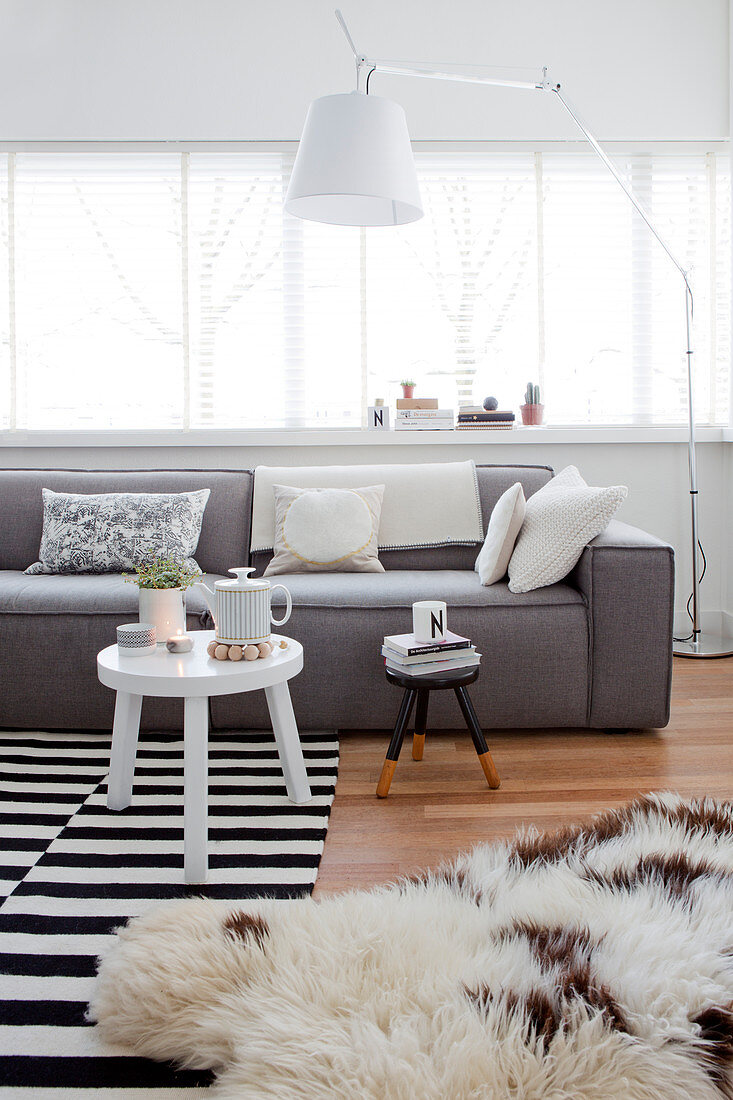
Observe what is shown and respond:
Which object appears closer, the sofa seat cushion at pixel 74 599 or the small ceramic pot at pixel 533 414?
the sofa seat cushion at pixel 74 599

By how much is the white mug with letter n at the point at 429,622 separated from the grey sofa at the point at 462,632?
35cm

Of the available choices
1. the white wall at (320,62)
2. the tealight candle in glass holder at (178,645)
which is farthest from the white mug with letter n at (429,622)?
the white wall at (320,62)

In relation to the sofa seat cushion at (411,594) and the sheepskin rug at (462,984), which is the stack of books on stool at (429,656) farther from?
the sheepskin rug at (462,984)

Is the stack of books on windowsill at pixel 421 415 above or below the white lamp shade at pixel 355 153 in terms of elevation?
below

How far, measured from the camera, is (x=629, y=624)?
104 inches

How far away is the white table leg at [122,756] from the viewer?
2.16 m

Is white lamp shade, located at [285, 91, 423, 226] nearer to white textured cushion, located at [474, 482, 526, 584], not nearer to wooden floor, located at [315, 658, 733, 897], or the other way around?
white textured cushion, located at [474, 482, 526, 584]

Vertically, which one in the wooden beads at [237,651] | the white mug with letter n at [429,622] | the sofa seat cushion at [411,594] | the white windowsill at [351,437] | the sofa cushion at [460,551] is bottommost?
the wooden beads at [237,651]

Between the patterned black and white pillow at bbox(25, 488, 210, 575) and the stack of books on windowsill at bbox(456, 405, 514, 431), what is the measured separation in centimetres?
135

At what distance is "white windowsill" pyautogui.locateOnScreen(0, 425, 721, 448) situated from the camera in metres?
3.95

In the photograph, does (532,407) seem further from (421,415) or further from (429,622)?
(429,622)

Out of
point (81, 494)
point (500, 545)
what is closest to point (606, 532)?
point (500, 545)

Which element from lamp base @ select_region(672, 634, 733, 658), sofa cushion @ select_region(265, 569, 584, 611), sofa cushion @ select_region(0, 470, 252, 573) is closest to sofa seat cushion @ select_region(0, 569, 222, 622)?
sofa cushion @ select_region(265, 569, 584, 611)

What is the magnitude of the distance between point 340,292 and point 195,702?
2691 mm
